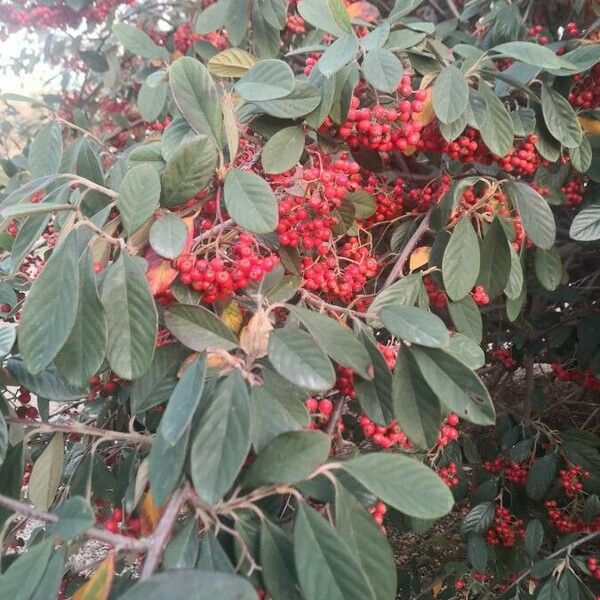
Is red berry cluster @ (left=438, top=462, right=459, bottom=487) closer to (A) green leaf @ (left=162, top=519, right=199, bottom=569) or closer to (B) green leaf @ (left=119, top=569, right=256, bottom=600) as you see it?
(A) green leaf @ (left=162, top=519, right=199, bottom=569)

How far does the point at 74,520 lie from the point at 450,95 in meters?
0.87

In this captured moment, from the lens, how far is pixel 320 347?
0.76 m

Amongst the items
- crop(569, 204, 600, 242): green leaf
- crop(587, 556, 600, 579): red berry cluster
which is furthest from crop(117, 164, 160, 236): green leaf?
crop(587, 556, 600, 579): red berry cluster

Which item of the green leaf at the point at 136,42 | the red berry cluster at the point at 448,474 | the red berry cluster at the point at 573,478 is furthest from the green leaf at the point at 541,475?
the green leaf at the point at 136,42

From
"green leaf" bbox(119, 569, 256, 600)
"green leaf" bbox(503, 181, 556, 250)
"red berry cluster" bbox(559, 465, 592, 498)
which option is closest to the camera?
"green leaf" bbox(119, 569, 256, 600)

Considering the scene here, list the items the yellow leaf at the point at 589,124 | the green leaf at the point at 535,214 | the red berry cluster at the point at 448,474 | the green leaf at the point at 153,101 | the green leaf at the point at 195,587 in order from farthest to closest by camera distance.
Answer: the red berry cluster at the point at 448,474, the green leaf at the point at 153,101, the yellow leaf at the point at 589,124, the green leaf at the point at 535,214, the green leaf at the point at 195,587

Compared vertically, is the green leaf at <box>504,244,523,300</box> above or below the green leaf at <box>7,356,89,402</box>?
below

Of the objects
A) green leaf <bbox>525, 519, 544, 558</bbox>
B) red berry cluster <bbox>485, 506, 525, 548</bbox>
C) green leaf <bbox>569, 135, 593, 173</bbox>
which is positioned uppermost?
green leaf <bbox>569, 135, 593, 173</bbox>

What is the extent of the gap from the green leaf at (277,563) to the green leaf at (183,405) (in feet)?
0.50

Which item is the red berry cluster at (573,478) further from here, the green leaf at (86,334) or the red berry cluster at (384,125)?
the green leaf at (86,334)

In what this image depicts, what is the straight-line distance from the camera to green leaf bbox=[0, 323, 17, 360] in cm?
85

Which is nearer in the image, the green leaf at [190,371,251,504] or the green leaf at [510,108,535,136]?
the green leaf at [190,371,251,504]

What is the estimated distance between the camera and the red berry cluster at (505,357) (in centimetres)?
214

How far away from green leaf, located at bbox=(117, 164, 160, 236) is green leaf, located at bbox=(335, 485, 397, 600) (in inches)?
16.9
